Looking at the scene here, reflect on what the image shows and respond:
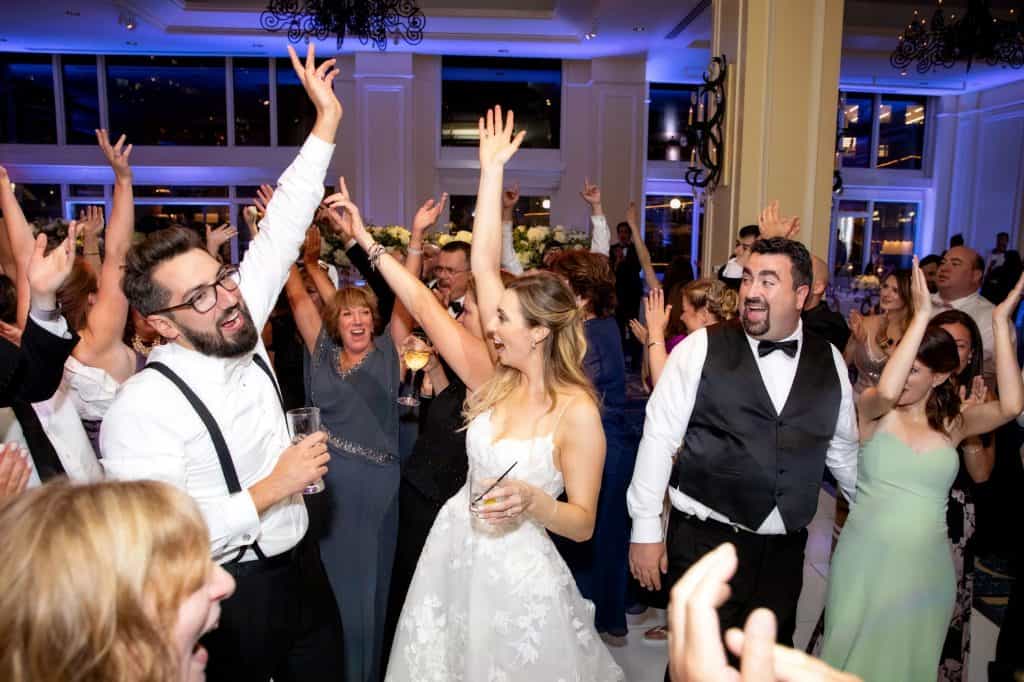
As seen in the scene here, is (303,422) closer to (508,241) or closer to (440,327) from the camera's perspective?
(440,327)

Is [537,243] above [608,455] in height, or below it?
above

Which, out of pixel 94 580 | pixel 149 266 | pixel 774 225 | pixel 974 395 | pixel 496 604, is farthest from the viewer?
pixel 774 225

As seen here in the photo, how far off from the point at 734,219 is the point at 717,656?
3.89 meters

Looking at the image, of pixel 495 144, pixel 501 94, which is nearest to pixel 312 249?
pixel 495 144

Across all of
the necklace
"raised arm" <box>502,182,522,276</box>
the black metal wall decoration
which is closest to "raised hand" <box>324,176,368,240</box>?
the necklace

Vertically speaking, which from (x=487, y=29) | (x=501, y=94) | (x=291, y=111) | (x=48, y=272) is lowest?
(x=48, y=272)

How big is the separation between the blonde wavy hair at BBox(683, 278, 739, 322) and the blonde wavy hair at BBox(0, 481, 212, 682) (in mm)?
2674

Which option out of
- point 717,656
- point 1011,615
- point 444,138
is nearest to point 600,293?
point 1011,615

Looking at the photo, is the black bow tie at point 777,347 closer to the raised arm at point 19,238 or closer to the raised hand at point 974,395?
the raised hand at point 974,395

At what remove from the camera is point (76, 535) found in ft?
2.72

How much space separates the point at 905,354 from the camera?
2234 mm

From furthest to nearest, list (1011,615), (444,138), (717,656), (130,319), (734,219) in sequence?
(444,138)
(734,219)
(130,319)
(1011,615)
(717,656)

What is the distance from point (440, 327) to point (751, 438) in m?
1.03

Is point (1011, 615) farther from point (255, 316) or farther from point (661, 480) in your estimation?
point (255, 316)
